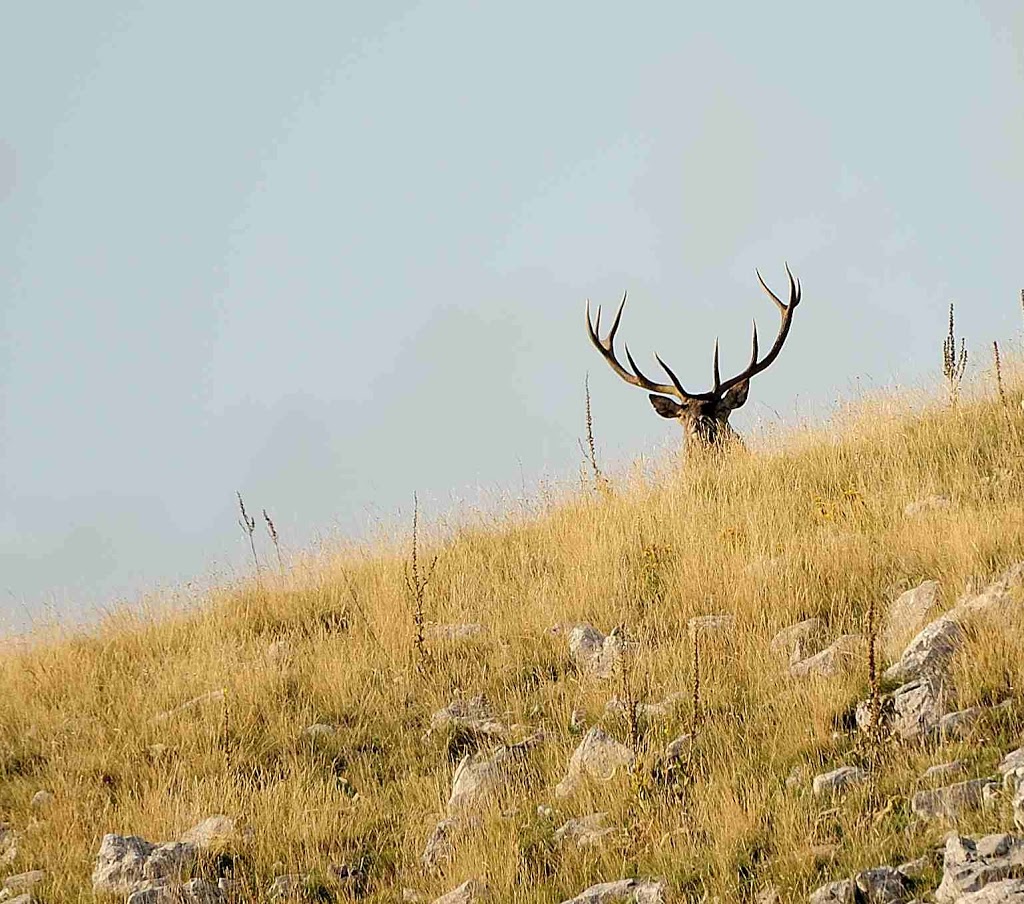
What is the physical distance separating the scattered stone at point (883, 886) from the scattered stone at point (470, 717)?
2.43 m

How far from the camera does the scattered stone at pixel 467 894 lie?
15.2 ft

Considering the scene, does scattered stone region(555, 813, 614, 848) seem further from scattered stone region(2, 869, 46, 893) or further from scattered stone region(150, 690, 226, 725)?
scattered stone region(150, 690, 226, 725)

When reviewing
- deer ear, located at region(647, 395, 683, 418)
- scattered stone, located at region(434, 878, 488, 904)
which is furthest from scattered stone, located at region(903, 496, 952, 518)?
scattered stone, located at region(434, 878, 488, 904)

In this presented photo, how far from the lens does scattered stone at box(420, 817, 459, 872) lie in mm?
5012

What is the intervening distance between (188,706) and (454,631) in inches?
61.7

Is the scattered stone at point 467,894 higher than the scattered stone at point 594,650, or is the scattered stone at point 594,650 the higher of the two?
the scattered stone at point 594,650

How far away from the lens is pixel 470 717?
639cm

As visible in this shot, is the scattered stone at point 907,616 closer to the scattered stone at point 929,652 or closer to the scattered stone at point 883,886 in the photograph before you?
the scattered stone at point 929,652

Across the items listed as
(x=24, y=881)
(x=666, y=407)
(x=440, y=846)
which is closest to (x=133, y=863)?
(x=24, y=881)

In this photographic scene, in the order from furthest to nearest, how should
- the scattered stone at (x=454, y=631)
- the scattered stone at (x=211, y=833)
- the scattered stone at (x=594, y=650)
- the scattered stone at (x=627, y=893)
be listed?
the scattered stone at (x=454, y=631)
the scattered stone at (x=594, y=650)
the scattered stone at (x=211, y=833)
the scattered stone at (x=627, y=893)

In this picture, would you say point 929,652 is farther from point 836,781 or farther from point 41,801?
point 41,801

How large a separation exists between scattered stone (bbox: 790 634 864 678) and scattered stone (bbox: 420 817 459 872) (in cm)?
177

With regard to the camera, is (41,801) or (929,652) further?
(41,801)

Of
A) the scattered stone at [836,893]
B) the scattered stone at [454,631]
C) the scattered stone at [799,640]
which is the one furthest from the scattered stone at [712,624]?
the scattered stone at [836,893]
